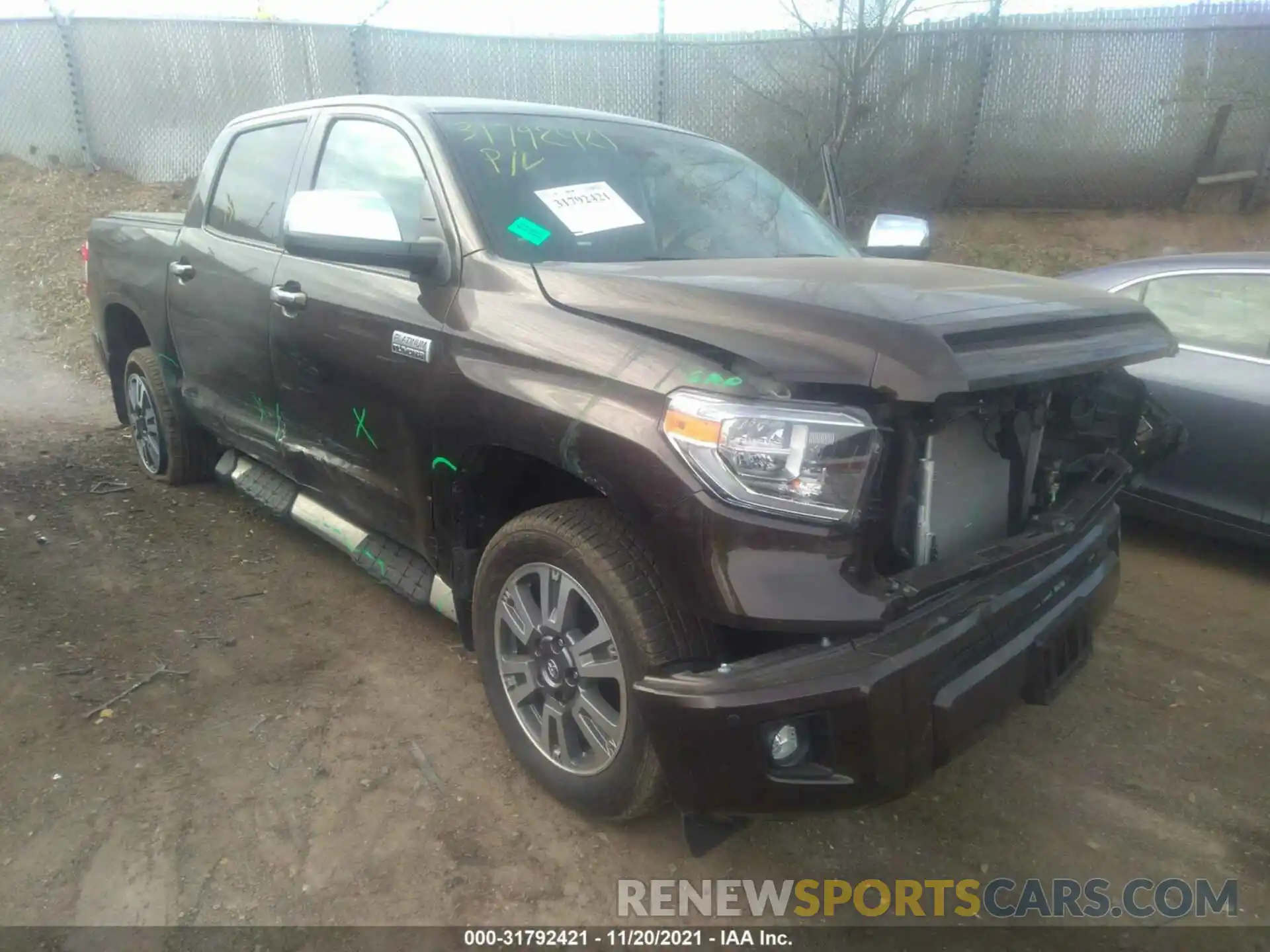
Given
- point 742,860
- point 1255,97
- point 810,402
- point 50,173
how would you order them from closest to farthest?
point 810,402, point 742,860, point 1255,97, point 50,173

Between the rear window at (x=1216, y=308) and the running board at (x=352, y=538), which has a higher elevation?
the rear window at (x=1216, y=308)

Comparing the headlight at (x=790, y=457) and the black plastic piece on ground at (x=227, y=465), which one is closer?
the headlight at (x=790, y=457)

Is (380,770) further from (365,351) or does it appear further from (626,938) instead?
(365,351)

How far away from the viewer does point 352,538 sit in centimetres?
347

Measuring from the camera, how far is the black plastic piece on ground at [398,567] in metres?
3.17

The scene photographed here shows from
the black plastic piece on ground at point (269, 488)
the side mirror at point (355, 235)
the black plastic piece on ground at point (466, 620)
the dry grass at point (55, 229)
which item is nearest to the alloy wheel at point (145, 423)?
the black plastic piece on ground at point (269, 488)

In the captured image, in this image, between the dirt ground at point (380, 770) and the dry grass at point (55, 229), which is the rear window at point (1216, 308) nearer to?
the dirt ground at point (380, 770)

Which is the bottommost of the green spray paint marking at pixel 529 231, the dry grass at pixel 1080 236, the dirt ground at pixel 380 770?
the dirt ground at pixel 380 770

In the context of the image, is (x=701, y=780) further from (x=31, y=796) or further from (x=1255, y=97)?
(x=1255, y=97)

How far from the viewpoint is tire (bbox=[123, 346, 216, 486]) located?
4.75m

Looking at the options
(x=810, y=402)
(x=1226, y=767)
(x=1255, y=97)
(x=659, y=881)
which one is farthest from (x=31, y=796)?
(x=1255, y=97)

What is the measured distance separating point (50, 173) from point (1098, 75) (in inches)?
502

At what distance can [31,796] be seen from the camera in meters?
2.63

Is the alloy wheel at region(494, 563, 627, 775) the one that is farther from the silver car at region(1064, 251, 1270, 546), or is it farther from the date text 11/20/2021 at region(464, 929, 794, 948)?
the silver car at region(1064, 251, 1270, 546)
